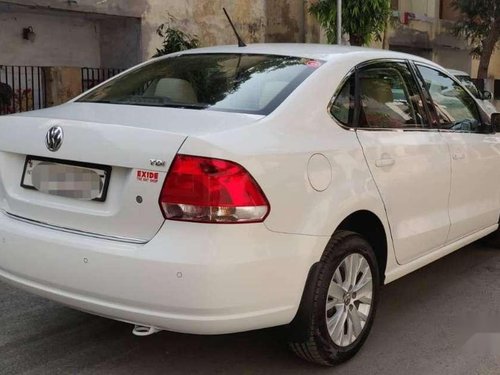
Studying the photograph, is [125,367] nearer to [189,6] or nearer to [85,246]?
[85,246]

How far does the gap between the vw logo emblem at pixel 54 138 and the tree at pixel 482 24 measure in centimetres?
1788

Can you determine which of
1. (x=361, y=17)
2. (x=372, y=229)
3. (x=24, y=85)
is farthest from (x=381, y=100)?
(x=361, y=17)

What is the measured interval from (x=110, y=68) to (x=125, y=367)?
372 inches

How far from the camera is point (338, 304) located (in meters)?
3.43

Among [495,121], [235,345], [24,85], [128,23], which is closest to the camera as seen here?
[235,345]

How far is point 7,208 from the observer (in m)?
3.38

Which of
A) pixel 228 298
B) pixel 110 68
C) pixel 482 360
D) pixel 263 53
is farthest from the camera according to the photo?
pixel 110 68

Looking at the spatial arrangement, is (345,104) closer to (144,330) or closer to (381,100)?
(381,100)

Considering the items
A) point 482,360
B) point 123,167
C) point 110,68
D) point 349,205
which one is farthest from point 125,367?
point 110,68

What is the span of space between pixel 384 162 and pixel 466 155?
1.21 m

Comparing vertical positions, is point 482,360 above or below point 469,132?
below

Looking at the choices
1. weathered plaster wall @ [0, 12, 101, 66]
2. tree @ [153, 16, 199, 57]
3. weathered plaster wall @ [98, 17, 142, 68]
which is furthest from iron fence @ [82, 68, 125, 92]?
tree @ [153, 16, 199, 57]

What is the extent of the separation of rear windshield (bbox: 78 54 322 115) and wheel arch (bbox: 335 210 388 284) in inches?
30.9

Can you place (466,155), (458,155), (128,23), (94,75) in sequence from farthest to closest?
1. (128,23)
2. (94,75)
3. (466,155)
4. (458,155)
